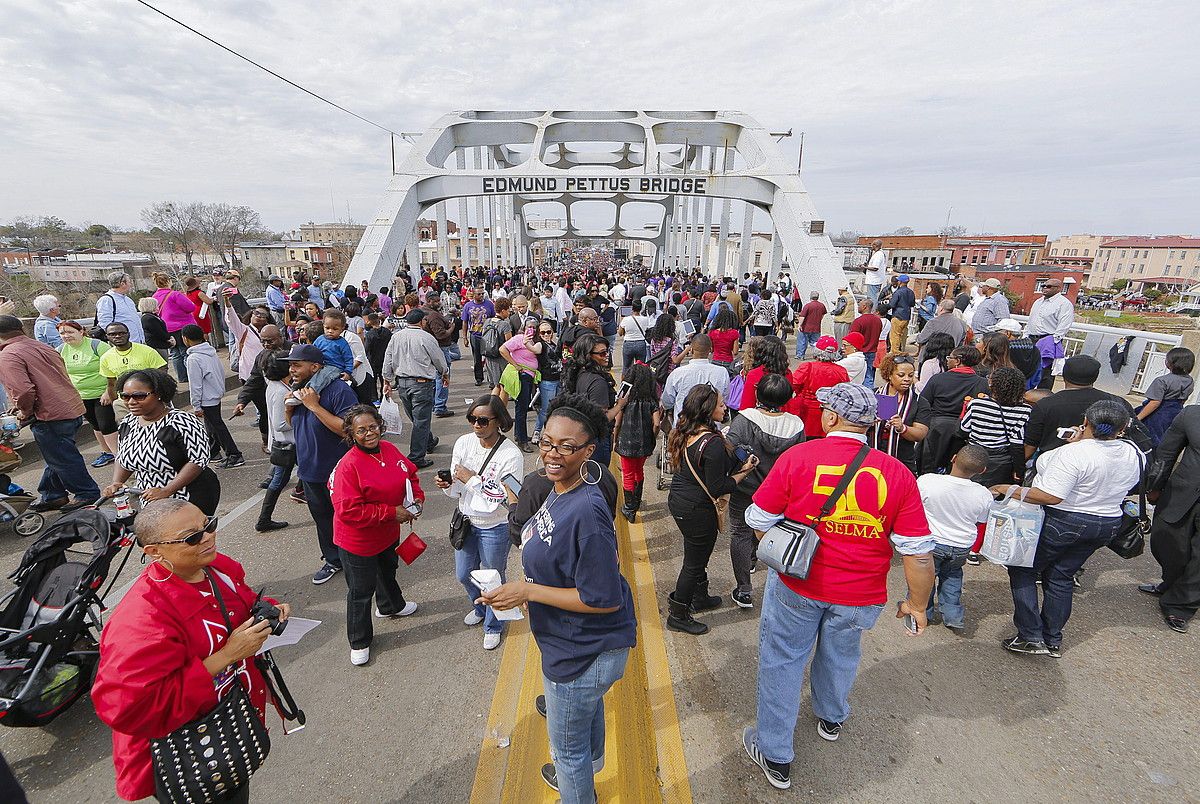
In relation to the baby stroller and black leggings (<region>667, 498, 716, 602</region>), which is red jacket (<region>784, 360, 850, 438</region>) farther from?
the baby stroller

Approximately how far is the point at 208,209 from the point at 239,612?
264 feet

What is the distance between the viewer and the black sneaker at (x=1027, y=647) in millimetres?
3465

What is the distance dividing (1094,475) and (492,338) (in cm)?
675

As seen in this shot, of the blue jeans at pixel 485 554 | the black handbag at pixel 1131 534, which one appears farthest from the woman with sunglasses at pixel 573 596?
the black handbag at pixel 1131 534

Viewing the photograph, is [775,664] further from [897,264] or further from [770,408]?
[897,264]

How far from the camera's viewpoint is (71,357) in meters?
5.82

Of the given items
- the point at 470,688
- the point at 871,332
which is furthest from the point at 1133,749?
the point at 871,332

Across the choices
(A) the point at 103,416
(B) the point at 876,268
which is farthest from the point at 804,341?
(A) the point at 103,416

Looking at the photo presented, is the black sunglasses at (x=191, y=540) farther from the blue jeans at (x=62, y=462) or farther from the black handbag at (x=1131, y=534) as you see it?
the black handbag at (x=1131, y=534)

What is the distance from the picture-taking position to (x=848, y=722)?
2957 mm

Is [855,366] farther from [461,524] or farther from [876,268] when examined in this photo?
[876,268]

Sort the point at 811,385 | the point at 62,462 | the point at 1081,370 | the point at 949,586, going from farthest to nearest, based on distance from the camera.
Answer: the point at 62,462 → the point at 811,385 → the point at 1081,370 → the point at 949,586

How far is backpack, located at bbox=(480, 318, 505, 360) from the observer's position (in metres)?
7.76

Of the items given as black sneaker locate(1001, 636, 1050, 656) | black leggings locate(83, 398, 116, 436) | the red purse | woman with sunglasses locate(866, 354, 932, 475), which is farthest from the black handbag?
black leggings locate(83, 398, 116, 436)
